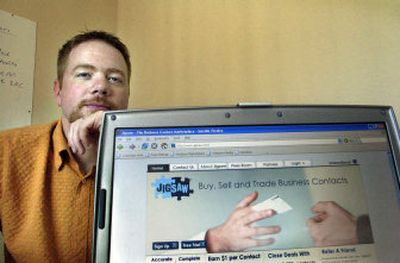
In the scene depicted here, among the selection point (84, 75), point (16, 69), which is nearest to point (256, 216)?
point (84, 75)

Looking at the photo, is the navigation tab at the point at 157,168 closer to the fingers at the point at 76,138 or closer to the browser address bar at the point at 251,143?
the browser address bar at the point at 251,143

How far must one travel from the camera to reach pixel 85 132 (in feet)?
2.32

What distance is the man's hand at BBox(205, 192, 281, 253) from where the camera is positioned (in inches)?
17.0

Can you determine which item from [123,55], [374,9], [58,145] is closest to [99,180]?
[58,145]

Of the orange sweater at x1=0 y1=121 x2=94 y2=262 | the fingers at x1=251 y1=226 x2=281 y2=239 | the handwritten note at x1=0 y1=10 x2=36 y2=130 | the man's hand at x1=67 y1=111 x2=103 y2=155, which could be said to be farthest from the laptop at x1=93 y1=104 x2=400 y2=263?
the handwritten note at x1=0 y1=10 x2=36 y2=130

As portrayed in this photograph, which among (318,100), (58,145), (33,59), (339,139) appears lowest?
(339,139)

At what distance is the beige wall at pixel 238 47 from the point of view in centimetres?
85

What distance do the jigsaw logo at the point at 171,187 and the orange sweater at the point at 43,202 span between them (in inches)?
14.4

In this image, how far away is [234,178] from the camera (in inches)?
18.3

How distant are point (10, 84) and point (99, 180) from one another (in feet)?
2.79

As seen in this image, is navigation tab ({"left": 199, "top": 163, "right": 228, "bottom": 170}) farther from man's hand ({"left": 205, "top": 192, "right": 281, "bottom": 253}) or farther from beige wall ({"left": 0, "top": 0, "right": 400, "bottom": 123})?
beige wall ({"left": 0, "top": 0, "right": 400, "bottom": 123})

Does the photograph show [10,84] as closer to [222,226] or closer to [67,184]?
[67,184]

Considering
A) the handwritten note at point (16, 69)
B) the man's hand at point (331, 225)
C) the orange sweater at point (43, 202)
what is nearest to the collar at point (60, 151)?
the orange sweater at point (43, 202)

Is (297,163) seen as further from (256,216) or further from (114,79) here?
(114,79)
